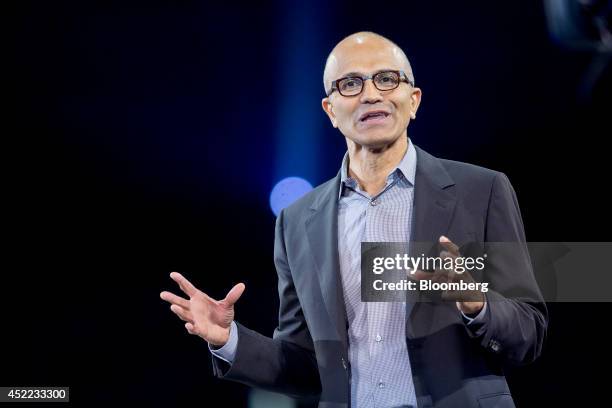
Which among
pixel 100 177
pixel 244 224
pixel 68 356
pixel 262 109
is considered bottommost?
pixel 68 356

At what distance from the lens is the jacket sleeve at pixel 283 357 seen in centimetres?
218

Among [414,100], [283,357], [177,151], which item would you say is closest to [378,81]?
[414,100]

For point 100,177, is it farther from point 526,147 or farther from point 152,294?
point 526,147

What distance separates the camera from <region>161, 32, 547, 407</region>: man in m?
1.96

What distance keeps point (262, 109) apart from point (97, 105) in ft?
2.94

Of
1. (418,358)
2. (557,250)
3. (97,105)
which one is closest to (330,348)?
(418,358)

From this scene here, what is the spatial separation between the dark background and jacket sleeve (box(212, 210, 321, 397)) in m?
1.35

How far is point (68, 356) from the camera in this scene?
3.69m

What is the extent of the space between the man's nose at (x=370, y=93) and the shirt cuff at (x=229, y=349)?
0.85 metres

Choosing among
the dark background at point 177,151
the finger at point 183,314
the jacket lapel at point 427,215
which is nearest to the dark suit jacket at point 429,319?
the jacket lapel at point 427,215

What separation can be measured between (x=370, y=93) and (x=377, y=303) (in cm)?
69

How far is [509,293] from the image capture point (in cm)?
199

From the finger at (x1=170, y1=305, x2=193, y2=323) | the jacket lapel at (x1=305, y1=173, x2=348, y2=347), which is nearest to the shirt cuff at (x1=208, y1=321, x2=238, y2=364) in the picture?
the finger at (x1=170, y1=305, x2=193, y2=323)

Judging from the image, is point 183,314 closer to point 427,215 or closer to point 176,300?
point 176,300
